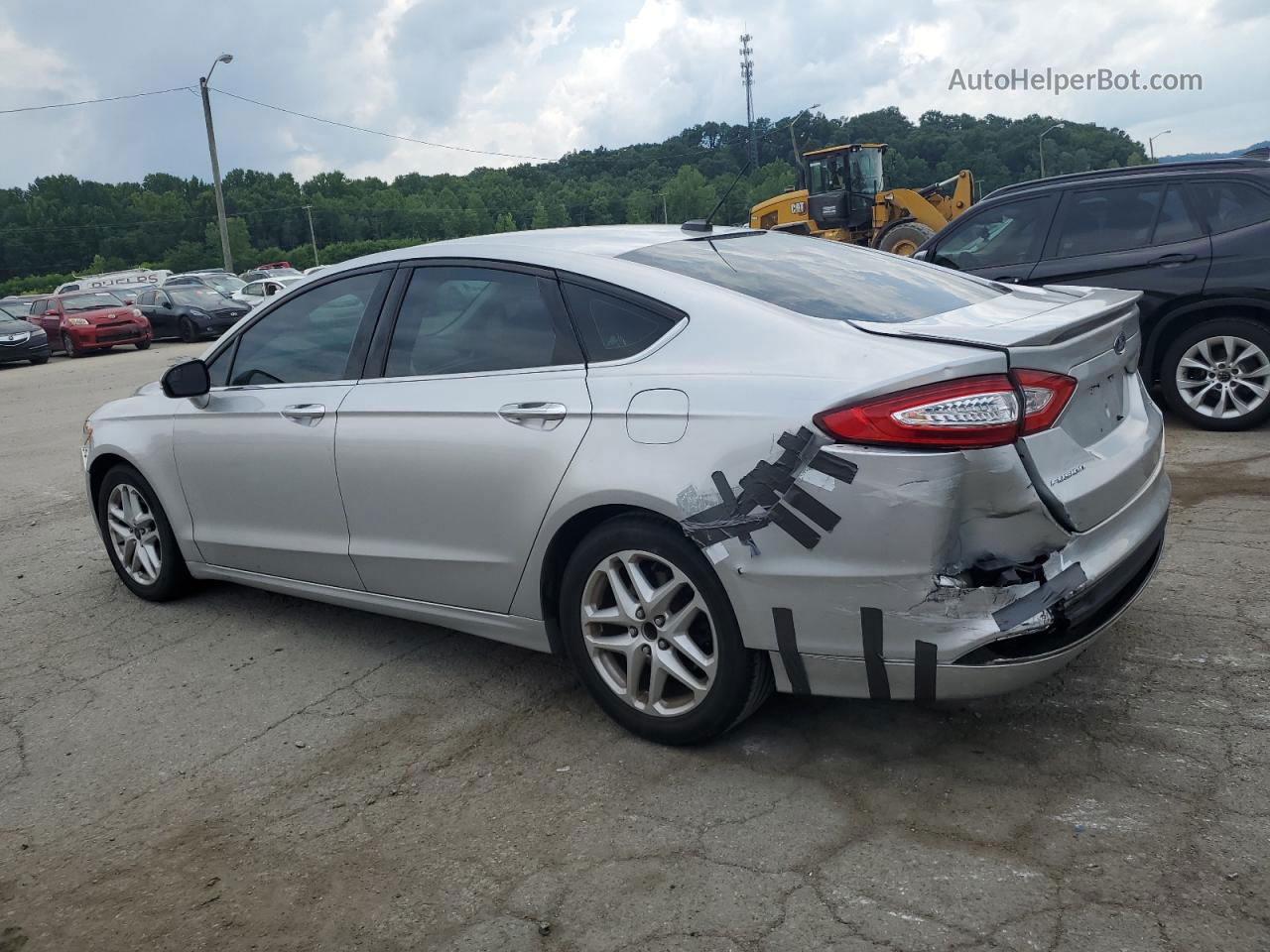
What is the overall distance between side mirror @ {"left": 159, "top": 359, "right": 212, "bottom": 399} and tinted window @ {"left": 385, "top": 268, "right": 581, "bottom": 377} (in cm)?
114

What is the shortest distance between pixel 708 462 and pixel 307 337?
217 cm

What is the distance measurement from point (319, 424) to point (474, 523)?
0.91 meters

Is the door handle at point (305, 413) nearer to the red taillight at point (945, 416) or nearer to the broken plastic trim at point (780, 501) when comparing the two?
the broken plastic trim at point (780, 501)

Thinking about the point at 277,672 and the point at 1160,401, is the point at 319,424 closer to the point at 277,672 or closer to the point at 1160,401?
the point at 277,672

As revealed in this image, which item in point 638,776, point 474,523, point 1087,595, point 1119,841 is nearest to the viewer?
point 1119,841

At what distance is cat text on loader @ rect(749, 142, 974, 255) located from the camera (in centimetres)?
2386

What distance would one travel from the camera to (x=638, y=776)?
334 cm

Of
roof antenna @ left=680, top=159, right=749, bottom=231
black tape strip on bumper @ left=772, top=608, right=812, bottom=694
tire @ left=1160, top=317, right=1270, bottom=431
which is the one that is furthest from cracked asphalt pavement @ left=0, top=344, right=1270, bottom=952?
tire @ left=1160, top=317, right=1270, bottom=431

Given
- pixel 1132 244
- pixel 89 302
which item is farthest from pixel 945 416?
pixel 89 302

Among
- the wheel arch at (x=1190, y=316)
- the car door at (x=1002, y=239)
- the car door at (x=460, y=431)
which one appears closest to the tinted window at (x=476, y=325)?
the car door at (x=460, y=431)

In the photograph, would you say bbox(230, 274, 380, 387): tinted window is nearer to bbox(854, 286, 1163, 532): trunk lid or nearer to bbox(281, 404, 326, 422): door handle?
bbox(281, 404, 326, 422): door handle

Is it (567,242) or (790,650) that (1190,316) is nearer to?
(567,242)

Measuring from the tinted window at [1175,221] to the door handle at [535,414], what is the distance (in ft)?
18.5

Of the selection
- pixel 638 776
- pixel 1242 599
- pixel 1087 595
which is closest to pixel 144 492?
pixel 638 776
